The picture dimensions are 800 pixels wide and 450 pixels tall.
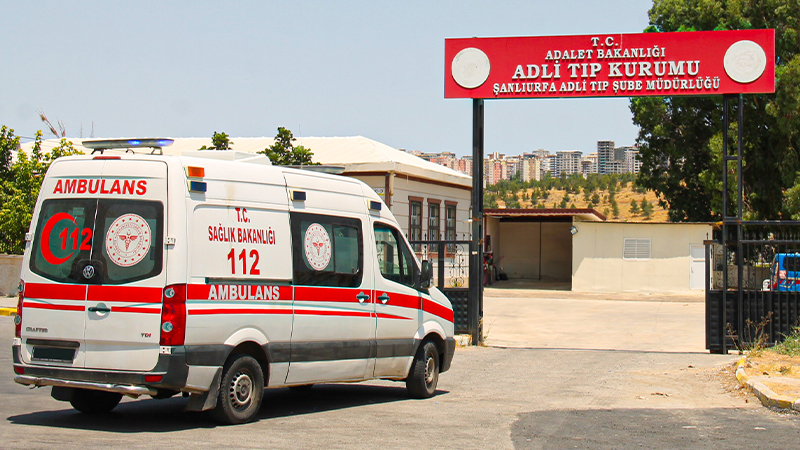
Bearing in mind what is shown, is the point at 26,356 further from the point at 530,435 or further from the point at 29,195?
the point at 29,195

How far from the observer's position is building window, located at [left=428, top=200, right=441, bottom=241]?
3231 cm

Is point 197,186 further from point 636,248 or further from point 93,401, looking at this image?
point 636,248

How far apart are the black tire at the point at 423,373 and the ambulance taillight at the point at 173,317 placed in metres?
3.46

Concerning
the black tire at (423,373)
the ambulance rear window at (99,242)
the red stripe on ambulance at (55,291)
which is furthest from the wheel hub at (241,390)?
the black tire at (423,373)

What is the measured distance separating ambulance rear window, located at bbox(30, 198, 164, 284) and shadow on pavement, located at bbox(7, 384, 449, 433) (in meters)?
1.33

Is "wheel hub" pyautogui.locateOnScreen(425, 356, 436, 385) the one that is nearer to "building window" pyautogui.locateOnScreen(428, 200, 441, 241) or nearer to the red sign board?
the red sign board

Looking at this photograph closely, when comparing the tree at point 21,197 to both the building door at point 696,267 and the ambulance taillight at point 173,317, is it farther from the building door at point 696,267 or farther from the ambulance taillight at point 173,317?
the building door at point 696,267

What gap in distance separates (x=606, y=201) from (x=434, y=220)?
70.3 meters

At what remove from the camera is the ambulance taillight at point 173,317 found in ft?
23.7

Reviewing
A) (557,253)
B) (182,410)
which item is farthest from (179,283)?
(557,253)

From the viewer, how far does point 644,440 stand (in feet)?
25.1

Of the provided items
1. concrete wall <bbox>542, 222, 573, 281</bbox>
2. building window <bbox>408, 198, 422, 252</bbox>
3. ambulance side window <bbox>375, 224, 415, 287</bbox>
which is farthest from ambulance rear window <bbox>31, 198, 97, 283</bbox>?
concrete wall <bbox>542, 222, 573, 281</bbox>

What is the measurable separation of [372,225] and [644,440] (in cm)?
371

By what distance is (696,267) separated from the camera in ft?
118
